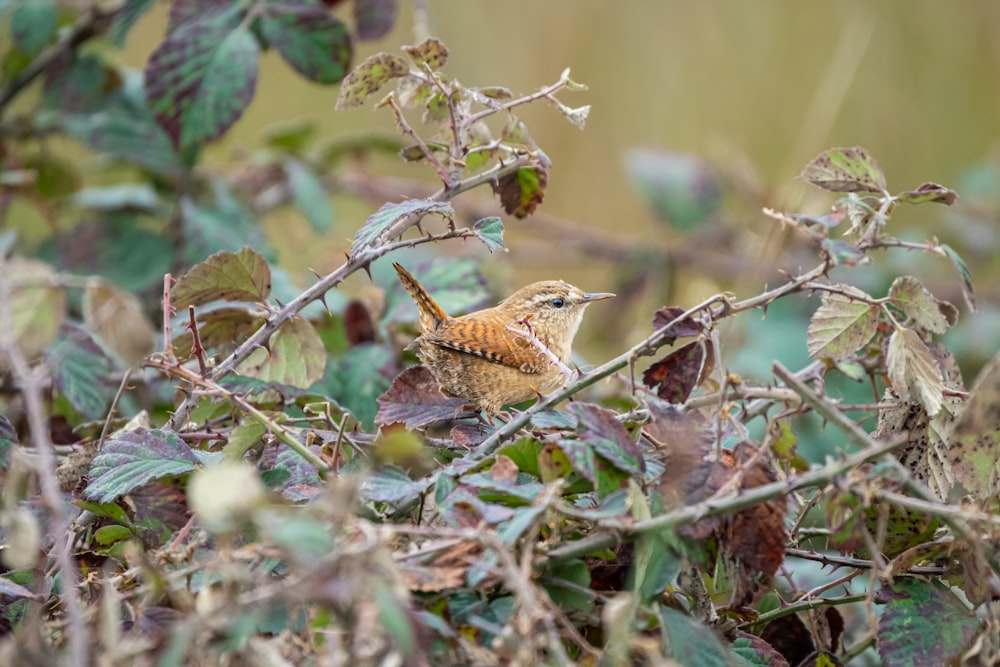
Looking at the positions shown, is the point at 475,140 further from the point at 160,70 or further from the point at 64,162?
the point at 64,162

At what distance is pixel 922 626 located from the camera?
1.13 m

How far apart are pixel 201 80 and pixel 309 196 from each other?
82cm

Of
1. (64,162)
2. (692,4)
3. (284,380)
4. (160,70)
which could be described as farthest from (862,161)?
(692,4)

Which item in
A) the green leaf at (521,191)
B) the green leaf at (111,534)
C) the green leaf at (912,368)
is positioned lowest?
the green leaf at (111,534)

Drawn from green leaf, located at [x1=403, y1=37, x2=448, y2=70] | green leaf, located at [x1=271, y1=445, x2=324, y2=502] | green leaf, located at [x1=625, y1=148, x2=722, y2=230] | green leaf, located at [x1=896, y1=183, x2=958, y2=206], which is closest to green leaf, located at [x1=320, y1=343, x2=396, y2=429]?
green leaf, located at [x1=271, y1=445, x2=324, y2=502]

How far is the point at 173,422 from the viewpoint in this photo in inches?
53.8

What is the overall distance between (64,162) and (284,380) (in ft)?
5.65

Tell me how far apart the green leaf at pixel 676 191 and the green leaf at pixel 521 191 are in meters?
2.25

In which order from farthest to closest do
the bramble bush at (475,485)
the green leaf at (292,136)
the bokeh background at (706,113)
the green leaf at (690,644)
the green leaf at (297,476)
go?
the bokeh background at (706,113), the green leaf at (292,136), the green leaf at (297,476), the green leaf at (690,644), the bramble bush at (475,485)

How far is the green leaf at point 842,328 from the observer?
4.24 feet

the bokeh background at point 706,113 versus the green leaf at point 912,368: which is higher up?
the green leaf at point 912,368

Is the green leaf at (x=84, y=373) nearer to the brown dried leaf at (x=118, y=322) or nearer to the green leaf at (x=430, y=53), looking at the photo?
the brown dried leaf at (x=118, y=322)

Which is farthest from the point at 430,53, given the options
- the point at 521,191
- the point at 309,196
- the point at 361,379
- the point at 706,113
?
the point at 706,113

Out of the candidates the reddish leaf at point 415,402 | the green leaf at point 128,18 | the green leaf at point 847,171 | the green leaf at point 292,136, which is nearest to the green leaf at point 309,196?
the green leaf at point 292,136
